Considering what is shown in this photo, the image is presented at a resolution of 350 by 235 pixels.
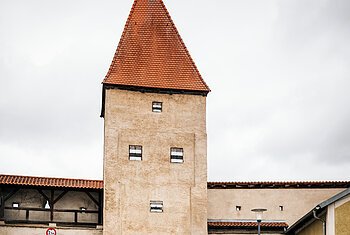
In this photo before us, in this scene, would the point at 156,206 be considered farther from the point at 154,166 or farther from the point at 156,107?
the point at 156,107

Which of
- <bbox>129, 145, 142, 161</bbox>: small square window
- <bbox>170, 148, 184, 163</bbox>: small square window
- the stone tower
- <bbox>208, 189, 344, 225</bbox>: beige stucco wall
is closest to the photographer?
the stone tower

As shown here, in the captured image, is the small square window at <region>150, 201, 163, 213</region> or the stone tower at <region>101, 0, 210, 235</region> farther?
the small square window at <region>150, 201, 163, 213</region>

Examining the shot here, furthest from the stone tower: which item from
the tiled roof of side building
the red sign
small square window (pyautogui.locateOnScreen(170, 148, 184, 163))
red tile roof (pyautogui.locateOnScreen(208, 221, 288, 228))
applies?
the red sign

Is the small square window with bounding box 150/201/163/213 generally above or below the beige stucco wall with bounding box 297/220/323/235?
above

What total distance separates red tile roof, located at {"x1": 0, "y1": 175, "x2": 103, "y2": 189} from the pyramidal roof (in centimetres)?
523

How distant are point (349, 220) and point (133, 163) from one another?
12.5 metres

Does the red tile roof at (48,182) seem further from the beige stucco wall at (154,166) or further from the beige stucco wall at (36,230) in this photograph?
the beige stucco wall at (36,230)

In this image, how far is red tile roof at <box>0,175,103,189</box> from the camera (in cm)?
3700

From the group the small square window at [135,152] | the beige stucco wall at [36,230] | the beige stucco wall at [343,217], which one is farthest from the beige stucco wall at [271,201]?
the beige stucco wall at [343,217]

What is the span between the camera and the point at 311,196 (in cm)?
4119

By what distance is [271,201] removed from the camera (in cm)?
4122

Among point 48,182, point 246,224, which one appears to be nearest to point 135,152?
point 48,182

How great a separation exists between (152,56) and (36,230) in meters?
11.1

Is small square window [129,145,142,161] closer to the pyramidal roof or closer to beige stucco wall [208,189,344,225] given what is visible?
the pyramidal roof
